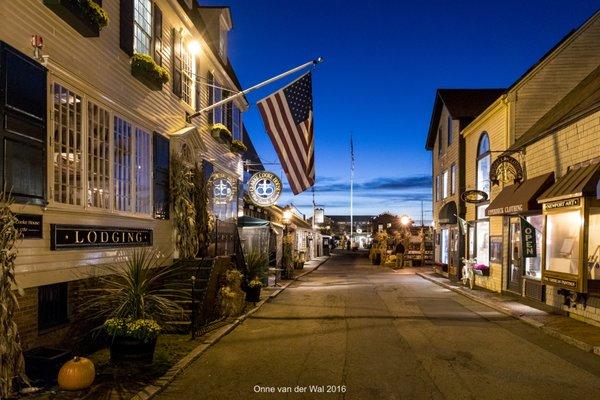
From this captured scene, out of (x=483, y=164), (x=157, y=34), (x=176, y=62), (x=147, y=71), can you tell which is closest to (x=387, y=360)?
(x=147, y=71)

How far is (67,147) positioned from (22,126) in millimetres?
1322

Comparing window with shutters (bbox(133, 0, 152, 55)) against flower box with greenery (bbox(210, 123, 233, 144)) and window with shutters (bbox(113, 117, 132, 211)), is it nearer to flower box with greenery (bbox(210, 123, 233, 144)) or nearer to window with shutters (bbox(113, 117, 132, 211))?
window with shutters (bbox(113, 117, 132, 211))

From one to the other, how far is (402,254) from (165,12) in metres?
31.3

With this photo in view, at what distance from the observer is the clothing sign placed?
606 inches

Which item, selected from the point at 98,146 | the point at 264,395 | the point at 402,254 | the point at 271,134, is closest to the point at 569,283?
the point at 271,134

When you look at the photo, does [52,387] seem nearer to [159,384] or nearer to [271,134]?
[159,384]

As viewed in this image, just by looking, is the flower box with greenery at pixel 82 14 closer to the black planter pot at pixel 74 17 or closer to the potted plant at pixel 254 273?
the black planter pot at pixel 74 17

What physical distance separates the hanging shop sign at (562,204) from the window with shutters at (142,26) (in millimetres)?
10069

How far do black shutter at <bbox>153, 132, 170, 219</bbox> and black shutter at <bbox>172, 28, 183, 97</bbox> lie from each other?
181 cm

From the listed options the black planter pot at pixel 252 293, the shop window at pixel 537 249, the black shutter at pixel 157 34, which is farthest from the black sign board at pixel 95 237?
the shop window at pixel 537 249

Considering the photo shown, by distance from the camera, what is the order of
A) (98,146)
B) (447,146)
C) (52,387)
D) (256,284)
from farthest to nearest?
(447,146), (256,284), (98,146), (52,387)

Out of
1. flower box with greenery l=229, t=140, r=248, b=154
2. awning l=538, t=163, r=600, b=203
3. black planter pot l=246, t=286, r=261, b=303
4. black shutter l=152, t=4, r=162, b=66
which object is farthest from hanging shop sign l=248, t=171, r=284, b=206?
awning l=538, t=163, r=600, b=203

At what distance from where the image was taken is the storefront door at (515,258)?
17609mm

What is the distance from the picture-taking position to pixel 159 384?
7.33 metres
